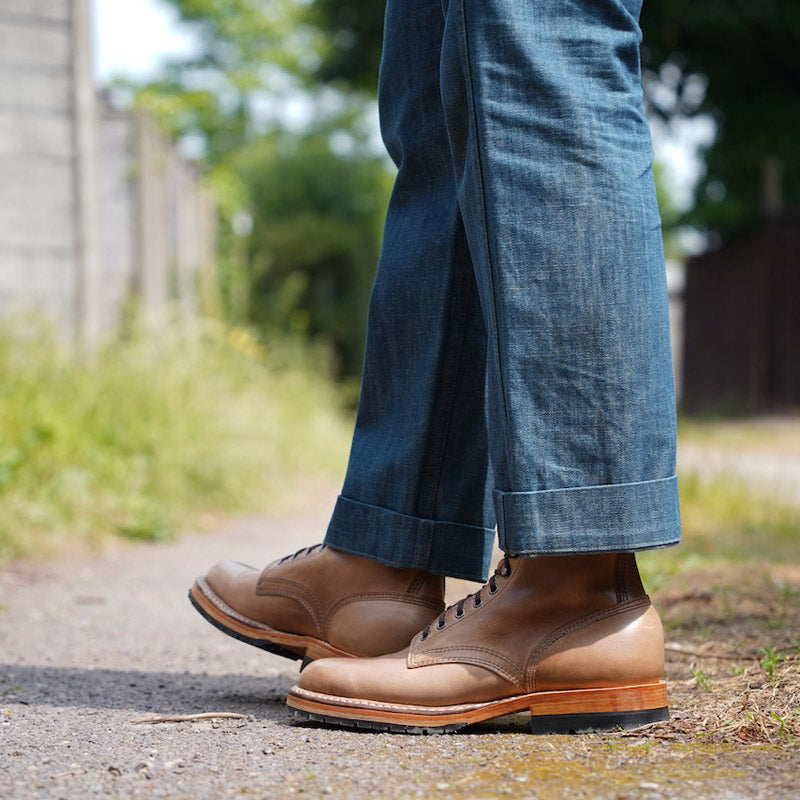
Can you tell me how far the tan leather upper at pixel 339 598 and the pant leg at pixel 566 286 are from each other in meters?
0.28

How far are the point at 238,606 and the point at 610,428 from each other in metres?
0.65

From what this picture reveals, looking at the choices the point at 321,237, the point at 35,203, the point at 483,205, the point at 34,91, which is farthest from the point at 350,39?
the point at 483,205

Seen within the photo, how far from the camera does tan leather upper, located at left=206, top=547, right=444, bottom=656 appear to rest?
5.15 feet

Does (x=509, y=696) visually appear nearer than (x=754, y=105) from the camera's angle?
Yes

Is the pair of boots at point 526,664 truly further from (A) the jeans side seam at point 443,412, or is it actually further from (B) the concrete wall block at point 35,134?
(B) the concrete wall block at point 35,134

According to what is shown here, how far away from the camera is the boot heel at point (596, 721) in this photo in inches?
53.7

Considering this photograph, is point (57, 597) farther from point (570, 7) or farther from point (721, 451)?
point (721, 451)

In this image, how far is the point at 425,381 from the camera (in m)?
1.57

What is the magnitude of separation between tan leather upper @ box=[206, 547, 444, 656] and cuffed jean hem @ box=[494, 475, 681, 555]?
30 centimetres

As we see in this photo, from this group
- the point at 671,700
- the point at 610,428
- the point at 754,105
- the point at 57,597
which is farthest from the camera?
the point at 754,105

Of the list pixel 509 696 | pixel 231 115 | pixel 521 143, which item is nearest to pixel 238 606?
pixel 509 696

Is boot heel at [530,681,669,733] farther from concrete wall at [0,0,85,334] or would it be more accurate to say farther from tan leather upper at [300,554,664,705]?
concrete wall at [0,0,85,334]

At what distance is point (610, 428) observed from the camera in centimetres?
134

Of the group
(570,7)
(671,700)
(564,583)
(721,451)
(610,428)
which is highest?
(570,7)
